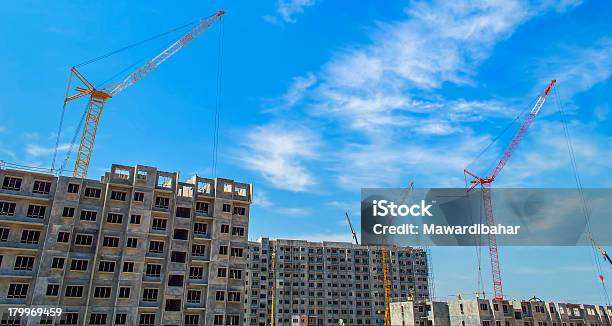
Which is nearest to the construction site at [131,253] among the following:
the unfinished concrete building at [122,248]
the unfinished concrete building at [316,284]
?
the unfinished concrete building at [122,248]

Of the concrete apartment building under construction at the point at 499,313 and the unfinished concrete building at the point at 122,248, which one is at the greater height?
the unfinished concrete building at the point at 122,248

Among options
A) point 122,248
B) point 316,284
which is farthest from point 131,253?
point 316,284

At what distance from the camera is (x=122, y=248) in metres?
61.4

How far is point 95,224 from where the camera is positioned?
61.4 metres

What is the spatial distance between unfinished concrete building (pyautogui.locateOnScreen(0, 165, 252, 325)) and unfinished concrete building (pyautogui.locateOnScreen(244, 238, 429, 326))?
2792 inches

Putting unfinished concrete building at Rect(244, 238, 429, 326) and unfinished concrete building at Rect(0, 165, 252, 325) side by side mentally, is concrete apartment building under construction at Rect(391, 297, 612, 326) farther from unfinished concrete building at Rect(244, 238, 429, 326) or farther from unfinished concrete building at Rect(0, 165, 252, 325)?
unfinished concrete building at Rect(244, 238, 429, 326)

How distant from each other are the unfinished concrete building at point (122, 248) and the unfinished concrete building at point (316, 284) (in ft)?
233

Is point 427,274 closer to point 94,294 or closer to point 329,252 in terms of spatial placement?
point 329,252

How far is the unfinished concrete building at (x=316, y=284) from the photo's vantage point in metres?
135

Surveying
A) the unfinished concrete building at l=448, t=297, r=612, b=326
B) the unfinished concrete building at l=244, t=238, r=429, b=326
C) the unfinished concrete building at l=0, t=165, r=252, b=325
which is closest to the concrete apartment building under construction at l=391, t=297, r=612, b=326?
the unfinished concrete building at l=448, t=297, r=612, b=326

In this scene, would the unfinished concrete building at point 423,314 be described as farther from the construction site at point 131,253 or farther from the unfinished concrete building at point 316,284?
the unfinished concrete building at point 316,284

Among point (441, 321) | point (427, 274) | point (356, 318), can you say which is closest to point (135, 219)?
point (441, 321)

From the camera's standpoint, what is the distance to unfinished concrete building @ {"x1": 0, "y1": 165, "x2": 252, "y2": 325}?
56344 millimetres

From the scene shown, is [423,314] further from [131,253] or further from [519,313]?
[131,253]
